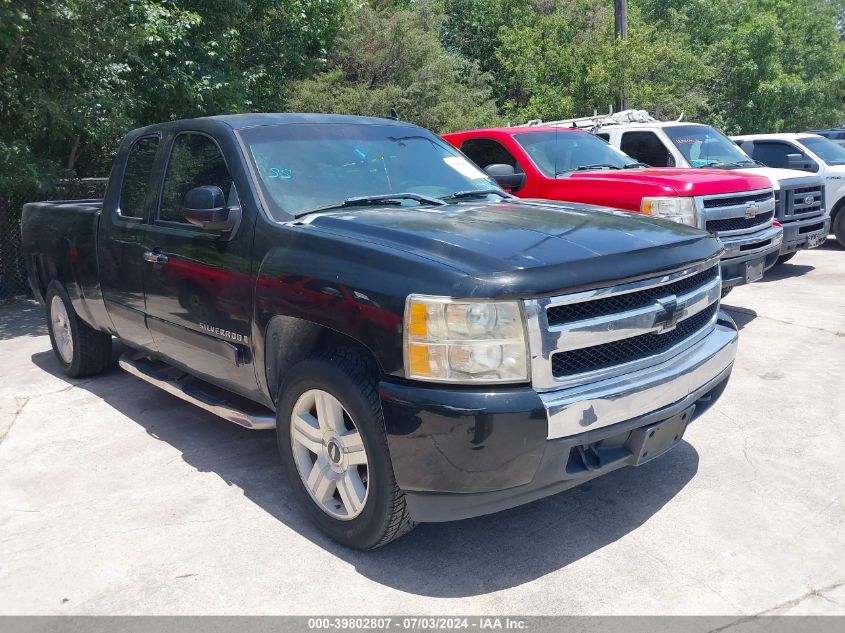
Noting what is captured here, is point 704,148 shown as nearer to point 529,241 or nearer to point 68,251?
point 529,241

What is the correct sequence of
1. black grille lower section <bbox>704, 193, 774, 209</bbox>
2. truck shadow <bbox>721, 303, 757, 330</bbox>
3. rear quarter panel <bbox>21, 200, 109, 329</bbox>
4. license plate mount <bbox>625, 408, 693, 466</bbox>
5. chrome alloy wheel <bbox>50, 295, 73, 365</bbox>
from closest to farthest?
license plate mount <bbox>625, 408, 693, 466</bbox>, rear quarter panel <bbox>21, 200, 109, 329</bbox>, chrome alloy wheel <bbox>50, 295, 73, 365</bbox>, black grille lower section <bbox>704, 193, 774, 209</bbox>, truck shadow <bbox>721, 303, 757, 330</bbox>

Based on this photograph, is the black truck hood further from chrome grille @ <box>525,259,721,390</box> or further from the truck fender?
the truck fender

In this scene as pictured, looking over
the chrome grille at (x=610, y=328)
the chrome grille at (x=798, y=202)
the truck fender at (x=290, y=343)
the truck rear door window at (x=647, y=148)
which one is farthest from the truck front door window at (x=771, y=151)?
the truck fender at (x=290, y=343)

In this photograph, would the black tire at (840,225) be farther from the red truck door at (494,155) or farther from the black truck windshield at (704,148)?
the red truck door at (494,155)

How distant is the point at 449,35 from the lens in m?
27.2

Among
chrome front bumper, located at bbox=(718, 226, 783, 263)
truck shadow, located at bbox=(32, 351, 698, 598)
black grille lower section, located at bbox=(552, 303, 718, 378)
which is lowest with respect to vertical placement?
truck shadow, located at bbox=(32, 351, 698, 598)

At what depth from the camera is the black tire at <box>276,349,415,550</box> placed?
3.11 meters

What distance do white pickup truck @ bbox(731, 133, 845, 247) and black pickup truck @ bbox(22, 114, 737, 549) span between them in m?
8.56

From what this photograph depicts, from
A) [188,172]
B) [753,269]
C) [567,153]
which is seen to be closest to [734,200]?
[753,269]

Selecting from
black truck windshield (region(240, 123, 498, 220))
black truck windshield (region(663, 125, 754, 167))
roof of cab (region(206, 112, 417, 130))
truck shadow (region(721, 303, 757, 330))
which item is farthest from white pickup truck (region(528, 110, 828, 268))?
roof of cab (region(206, 112, 417, 130))
